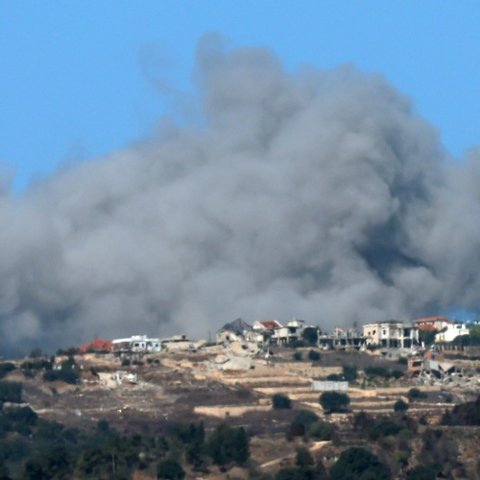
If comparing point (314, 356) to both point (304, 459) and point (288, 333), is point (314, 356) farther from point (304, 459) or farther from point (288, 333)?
point (304, 459)

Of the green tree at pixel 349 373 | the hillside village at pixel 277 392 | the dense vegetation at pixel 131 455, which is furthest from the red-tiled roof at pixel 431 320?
the dense vegetation at pixel 131 455

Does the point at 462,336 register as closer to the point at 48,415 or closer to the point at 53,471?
the point at 48,415

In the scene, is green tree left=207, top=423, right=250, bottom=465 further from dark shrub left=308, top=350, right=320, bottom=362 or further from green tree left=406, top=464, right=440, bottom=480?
dark shrub left=308, top=350, right=320, bottom=362

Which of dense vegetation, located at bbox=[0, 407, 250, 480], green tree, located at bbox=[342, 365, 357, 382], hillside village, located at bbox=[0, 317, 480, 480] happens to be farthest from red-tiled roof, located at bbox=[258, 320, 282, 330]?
dense vegetation, located at bbox=[0, 407, 250, 480]

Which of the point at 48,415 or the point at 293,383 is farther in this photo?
the point at 293,383

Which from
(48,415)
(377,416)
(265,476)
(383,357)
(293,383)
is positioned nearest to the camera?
(265,476)

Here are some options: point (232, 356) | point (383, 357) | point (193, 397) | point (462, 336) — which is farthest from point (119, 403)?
point (462, 336)

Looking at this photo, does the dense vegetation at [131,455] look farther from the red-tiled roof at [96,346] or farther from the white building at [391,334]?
the white building at [391,334]
